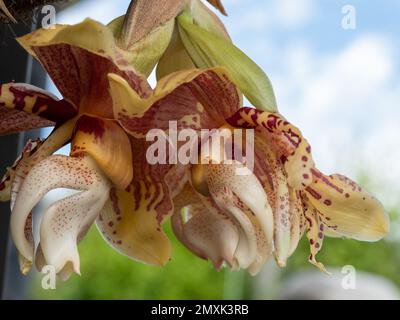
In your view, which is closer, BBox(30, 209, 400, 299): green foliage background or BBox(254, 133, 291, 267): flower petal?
BBox(254, 133, 291, 267): flower petal

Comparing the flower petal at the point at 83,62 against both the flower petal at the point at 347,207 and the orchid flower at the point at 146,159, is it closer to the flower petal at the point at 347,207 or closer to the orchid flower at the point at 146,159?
the orchid flower at the point at 146,159

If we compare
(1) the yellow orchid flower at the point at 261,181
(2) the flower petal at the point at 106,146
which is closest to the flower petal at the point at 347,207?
(1) the yellow orchid flower at the point at 261,181

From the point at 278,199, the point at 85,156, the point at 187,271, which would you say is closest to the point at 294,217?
the point at 278,199

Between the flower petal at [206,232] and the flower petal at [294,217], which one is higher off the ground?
the flower petal at [294,217]

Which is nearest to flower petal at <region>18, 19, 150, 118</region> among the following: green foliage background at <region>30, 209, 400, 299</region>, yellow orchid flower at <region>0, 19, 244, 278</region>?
yellow orchid flower at <region>0, 19, 244, 278</region>

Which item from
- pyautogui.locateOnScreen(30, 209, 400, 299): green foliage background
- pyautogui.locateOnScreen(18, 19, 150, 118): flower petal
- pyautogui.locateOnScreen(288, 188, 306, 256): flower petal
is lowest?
pyautogui.locateOnScreen(30, 209, 400, 299): green foliage background

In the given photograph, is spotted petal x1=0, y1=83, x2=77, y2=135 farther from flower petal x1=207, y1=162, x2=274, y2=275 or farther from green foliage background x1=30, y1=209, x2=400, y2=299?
green foliage background x1=30, y1=209, x2=400, y2=299

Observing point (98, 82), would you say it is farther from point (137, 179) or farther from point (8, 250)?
point (8, 250)
